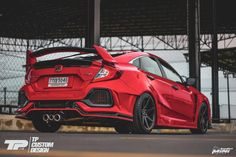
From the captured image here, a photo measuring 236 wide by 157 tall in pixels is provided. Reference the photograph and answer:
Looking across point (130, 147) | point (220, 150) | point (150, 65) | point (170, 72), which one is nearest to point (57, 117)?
A: point (150, 65)

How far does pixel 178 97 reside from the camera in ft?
21.9

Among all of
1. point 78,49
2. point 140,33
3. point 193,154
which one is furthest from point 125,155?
point 140,33

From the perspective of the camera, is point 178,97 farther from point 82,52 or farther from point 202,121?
point 82,52

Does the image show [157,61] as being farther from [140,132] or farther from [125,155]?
[125,155]

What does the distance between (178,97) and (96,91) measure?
1834 millimetres

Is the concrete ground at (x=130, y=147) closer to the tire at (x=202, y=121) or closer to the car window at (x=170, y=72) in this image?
the car window at (x=170, y=72)

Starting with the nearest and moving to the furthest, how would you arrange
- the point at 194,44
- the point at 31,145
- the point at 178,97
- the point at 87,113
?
the point at 31,145, the point at 87,113, the point at 178,97, the point at 194,44

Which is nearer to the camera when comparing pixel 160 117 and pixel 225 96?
pixel 160 117

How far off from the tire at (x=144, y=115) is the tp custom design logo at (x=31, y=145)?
6.81 ft

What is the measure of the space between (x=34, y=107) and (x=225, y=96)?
4534 centimetres

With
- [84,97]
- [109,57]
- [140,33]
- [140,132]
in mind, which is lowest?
[140,132]

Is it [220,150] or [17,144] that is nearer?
[220,150]

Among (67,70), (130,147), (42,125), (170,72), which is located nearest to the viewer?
(130,147)

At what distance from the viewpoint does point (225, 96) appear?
4912 cm
